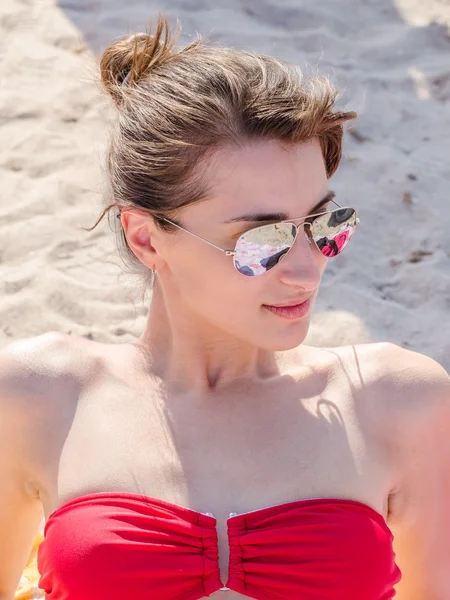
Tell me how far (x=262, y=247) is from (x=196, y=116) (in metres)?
0.31

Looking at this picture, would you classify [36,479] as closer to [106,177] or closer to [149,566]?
[149,566]

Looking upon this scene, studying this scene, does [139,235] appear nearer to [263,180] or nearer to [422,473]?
[263,180]

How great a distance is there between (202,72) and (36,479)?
95 cm

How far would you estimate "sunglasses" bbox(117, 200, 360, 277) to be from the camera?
5.90ft

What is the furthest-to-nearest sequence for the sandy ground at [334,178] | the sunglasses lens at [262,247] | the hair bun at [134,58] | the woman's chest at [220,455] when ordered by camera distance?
the sandy ground at [334,178], the hair bun at [134,58], the woman's chest at [220,455], the sunglasses lens at [262,247]

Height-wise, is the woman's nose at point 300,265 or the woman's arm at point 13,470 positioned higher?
the woman's nose at point 300,265

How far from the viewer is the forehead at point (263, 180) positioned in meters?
1.81

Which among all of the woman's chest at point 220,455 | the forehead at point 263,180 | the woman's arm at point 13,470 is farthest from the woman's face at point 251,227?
the woman's arm at point 13,470

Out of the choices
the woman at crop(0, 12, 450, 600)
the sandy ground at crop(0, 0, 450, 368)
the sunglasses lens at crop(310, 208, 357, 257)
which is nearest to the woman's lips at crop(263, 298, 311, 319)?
the woman at crop(0, 12, 450, 600)

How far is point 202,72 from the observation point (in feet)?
6.32

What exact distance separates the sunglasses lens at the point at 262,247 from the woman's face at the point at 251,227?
17mm

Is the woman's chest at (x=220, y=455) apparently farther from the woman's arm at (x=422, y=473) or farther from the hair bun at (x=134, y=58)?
the hair bun at (x=134, y=58)

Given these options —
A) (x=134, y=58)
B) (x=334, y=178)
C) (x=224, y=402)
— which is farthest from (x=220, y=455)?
(x=334, y=178)

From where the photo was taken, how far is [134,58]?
6.79ft
